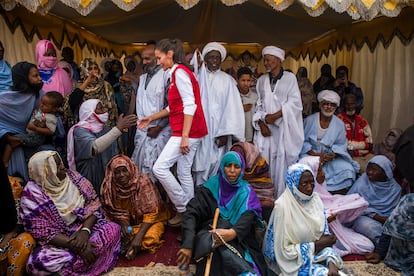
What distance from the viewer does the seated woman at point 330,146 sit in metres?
4.47

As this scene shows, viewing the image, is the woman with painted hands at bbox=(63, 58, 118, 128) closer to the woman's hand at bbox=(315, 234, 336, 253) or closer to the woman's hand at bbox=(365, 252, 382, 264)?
the woman's hand at bbox=(315, 234, 336, 253)

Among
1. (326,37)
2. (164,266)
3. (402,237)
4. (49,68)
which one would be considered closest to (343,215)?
(402,237)

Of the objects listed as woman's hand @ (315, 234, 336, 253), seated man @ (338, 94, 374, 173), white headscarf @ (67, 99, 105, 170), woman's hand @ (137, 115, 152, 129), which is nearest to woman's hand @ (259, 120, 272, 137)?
seated man @ (338, 94, 374, 173)

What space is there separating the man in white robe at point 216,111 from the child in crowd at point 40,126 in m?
1.61

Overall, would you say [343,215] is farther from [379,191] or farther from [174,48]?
[174,48]

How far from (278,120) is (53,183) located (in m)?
2.63

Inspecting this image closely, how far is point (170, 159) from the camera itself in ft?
12.2

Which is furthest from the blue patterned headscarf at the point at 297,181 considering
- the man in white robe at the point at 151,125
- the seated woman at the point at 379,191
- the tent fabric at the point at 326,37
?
the tent fabric at the point at 326,37

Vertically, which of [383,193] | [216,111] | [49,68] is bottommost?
[383,193]

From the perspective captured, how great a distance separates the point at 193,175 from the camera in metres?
4.39

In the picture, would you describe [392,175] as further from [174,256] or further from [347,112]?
[174,256]

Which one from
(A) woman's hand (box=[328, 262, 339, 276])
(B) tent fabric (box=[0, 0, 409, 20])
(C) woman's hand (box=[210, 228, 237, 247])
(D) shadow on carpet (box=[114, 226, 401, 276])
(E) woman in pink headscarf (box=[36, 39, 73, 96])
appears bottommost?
(D) shadow on carpet (box=[114, 226, 401, 276])

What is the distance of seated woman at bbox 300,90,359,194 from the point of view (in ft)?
14.7

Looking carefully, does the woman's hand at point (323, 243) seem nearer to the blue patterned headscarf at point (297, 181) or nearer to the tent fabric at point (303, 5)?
the blue patterned headscarf at point (297, 181)
